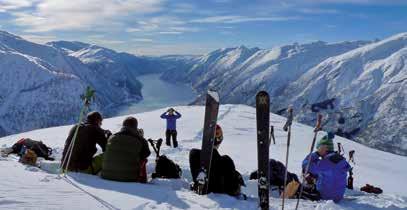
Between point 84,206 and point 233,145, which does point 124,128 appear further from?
point 233,145

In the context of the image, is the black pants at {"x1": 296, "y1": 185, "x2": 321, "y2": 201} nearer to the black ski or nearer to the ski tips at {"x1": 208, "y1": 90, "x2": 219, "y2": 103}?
the black ski

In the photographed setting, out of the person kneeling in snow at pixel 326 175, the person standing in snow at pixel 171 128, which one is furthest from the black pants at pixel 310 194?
the person standing in snow at pixel 171 128

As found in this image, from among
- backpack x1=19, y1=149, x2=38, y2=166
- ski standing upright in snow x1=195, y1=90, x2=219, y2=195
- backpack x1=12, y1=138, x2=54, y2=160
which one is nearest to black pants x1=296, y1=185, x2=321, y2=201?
ski standing upright in snow x1=195, y1=90, x2=219, y2=195

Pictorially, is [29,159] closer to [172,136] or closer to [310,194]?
[310,194]

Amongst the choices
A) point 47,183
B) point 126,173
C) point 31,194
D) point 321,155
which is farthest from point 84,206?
point 321,155

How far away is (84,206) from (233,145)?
17963 millimetres

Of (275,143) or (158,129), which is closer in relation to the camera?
(275,143)

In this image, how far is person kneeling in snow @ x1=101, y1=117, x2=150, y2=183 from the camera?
31.3 feet

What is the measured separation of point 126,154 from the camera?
959 cm

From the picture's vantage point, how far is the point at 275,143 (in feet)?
89.3

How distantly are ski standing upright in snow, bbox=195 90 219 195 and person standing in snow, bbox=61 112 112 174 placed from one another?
227 cm

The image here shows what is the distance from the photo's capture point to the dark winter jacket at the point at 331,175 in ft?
31.8

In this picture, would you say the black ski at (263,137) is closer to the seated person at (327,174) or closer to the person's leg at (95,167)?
the seated person at (327,174)

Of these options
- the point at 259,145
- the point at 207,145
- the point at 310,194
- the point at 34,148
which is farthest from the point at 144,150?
the point at 34,148
